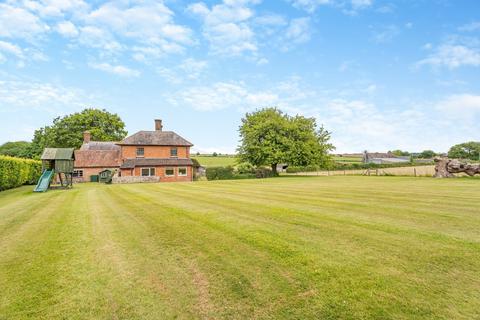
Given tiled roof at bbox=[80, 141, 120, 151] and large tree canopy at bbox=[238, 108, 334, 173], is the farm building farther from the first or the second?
tiled roof at bbox=[80, 141, 120, 151]

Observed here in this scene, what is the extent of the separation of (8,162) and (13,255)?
81.8ft

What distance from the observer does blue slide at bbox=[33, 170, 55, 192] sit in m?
22.6

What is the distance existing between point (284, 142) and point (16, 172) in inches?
1350

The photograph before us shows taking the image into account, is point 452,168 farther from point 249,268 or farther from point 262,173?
point 249,268

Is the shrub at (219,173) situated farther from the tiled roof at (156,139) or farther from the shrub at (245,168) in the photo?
the tiled roof at (156,139)

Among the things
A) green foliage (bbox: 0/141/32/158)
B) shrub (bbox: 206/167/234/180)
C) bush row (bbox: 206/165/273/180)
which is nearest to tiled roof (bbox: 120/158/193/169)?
shrub (bbox: 206/167/234/180)

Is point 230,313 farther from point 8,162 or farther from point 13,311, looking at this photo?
point 8,162

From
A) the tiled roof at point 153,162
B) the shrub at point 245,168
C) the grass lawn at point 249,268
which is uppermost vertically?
the tiled roof at point 153,162

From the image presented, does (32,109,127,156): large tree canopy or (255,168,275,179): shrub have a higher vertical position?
(32,109,127,156): large tree canopy

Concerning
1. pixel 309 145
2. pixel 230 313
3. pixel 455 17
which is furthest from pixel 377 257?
pixel 309 145

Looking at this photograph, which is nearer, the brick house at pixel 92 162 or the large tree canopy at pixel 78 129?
the brick house at pixel 92 162

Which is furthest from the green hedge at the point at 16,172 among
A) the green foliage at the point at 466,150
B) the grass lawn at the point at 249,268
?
the green foliage at the point at 466,150

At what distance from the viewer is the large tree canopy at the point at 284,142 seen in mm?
41094

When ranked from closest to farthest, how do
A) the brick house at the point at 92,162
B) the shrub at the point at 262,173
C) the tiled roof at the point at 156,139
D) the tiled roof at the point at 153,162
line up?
1. the tiled roof at the point at 153,162
2. the tiled roof at the point at 156,139
3. the brick house at the point at 92,162
4. the shrub at the point at 262,173
